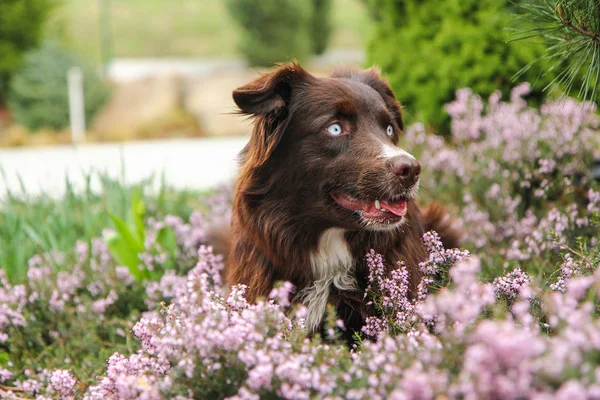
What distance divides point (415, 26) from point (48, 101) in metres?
11.0

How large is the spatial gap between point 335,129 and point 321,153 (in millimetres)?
123

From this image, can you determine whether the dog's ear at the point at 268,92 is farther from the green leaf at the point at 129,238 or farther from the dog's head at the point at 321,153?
the green leaf at the point at 129,238

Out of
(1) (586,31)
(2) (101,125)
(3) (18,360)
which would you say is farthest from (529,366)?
(2) (101,125)

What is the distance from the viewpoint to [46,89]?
14758 millimetres

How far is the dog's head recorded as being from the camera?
8.47 feet

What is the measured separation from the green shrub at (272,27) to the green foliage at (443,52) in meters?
9.87

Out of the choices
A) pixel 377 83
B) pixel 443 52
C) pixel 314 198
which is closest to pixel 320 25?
pixel 443 52

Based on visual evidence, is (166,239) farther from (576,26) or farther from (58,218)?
(576,26)

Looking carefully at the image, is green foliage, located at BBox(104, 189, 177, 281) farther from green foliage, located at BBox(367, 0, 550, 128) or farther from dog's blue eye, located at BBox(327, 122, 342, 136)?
green foliage, located at BBox(367, 0, 550, 128)

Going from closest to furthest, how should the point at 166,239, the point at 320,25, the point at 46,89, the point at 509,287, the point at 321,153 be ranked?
the point at 509,287 < the point at 321,153 < the point at 166,239 < the point at 46,89 < the point at 320,25

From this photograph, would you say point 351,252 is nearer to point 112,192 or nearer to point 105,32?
point 112,192

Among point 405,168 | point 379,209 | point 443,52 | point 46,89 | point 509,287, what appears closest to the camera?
point 509,287

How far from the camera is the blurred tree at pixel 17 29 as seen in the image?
602 inches

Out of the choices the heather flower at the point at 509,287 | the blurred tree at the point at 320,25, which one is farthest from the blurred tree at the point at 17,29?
the heather flower at the point at 509,287
